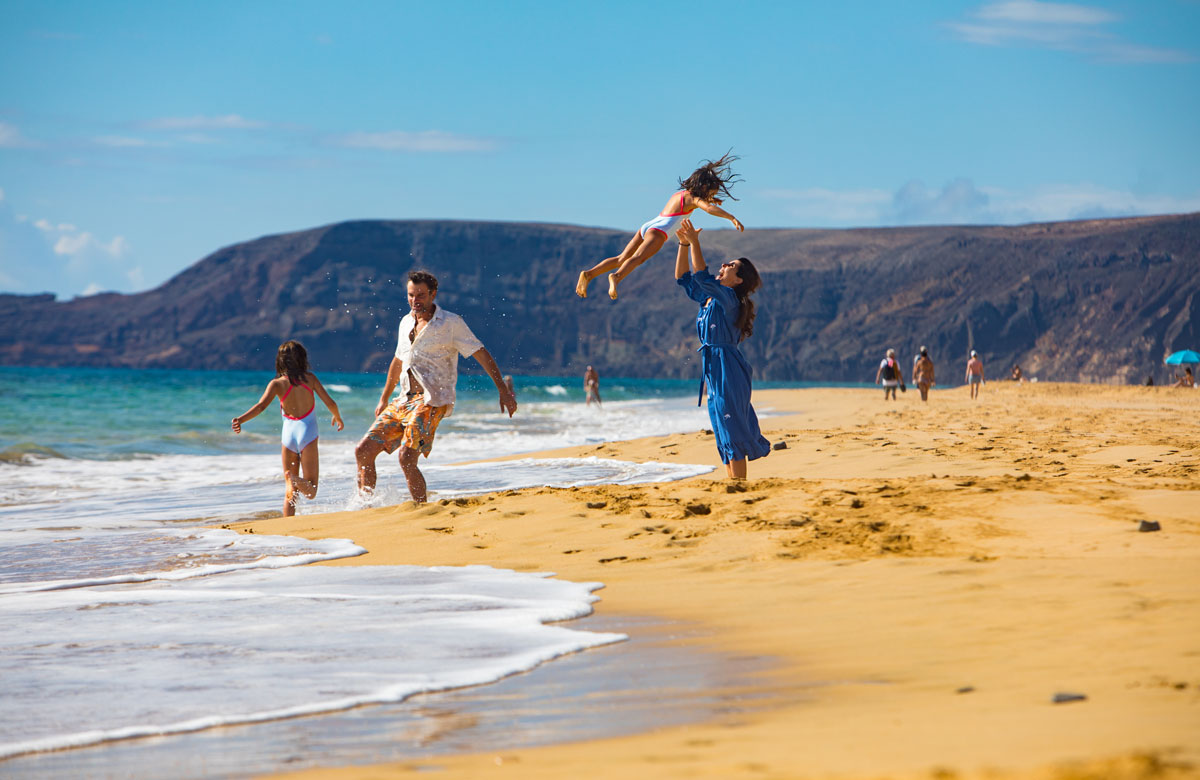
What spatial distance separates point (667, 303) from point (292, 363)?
165 meters

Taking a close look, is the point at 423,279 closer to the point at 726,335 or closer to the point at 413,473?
the point at 413,473

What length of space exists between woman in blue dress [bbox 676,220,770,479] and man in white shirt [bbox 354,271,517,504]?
1534 mm

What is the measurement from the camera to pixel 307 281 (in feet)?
573

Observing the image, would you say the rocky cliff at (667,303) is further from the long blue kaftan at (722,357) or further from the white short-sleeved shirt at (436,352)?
the long blue kaftan at (722,357)

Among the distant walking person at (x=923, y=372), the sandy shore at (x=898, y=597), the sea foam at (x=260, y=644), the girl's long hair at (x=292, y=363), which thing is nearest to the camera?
the sandy shore at (x=898, y=597)

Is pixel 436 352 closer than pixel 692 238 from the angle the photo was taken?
No

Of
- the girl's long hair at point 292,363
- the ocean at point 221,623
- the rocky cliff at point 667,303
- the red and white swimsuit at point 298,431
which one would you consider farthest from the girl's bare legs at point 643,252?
the rocky cliff at point 667,303

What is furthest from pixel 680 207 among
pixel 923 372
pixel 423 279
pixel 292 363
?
pixel 923 372

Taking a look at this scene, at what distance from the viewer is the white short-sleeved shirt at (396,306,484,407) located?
750 centimetres

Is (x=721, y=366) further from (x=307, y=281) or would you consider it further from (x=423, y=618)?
(x=307, y=281)

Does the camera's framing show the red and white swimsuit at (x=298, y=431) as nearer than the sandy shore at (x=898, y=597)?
No

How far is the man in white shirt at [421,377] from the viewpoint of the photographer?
7504mm

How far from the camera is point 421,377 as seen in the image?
754cm

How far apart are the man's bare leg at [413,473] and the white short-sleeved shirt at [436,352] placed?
1.32 feet
